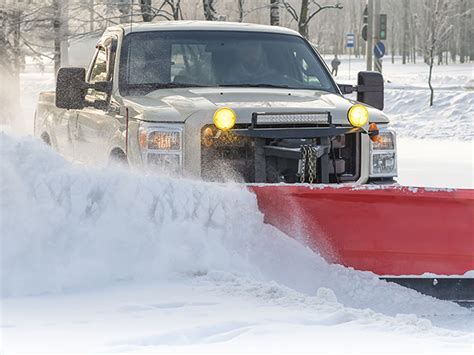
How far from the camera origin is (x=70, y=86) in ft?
19.4

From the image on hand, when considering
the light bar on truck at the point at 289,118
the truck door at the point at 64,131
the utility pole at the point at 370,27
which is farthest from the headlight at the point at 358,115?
the utility pole at the point at 370,27

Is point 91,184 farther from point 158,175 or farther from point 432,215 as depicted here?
point 432,215

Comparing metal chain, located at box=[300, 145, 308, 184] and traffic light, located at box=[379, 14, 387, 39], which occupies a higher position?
traffic light, located at box=[379, 14, 387, 39]

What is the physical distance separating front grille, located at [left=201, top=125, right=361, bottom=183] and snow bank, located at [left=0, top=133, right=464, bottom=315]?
0.61 metres

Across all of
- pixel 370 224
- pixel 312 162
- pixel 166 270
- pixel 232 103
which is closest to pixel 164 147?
pixel 232 103

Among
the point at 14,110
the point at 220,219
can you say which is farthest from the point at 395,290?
the point at 14,110

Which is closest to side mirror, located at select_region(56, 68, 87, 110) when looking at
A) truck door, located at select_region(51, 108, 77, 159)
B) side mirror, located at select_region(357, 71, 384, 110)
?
truck door, located at select_region(51, 108, 77, 159)

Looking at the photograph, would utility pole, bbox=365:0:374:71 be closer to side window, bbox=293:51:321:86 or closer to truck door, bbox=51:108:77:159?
truck door, bbox=51:108:77:159

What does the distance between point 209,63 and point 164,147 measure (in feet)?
3.72

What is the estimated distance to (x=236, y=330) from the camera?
12.6 ft

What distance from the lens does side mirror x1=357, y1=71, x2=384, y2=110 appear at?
6309mm

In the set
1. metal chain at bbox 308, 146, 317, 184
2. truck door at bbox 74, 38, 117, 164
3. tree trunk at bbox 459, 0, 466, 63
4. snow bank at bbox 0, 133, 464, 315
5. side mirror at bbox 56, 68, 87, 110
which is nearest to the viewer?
snow bank at bbox 0, 133, 464, 315

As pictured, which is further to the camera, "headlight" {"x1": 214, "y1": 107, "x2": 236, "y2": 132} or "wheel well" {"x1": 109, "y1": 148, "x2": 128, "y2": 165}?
"wheel well" {"x1": 109, "y1": 148, "x2": 128, "y2": 165}

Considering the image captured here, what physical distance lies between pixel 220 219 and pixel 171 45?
1908 mm
